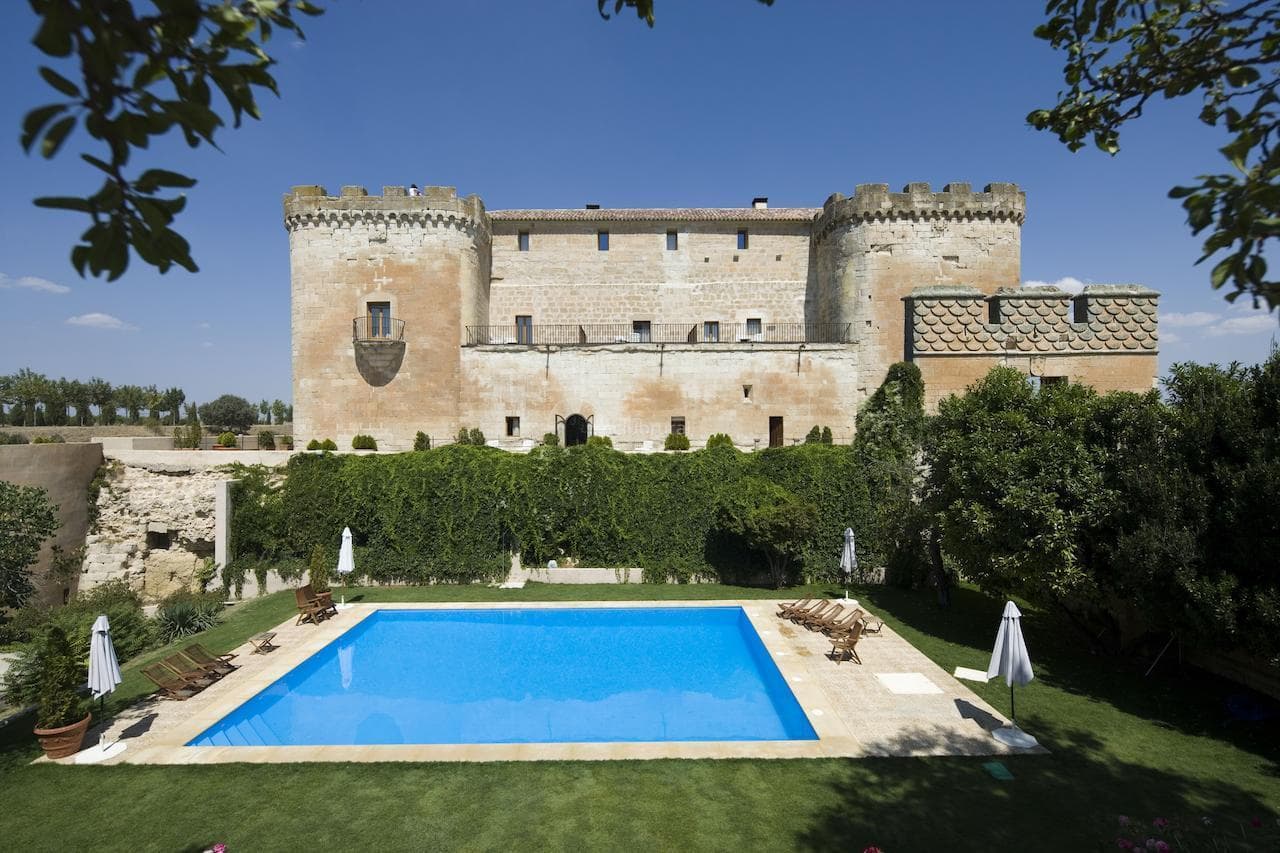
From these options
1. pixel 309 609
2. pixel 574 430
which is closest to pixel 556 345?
pixel 574 430

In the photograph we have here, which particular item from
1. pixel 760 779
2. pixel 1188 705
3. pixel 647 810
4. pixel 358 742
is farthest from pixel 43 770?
pixel 1188 705

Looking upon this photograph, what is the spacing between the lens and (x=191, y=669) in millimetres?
9664

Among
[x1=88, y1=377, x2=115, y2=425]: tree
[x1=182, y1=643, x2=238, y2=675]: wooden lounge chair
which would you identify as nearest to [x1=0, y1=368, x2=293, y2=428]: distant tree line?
[x1=88, y1=377, x2=115, y2=425]: tree

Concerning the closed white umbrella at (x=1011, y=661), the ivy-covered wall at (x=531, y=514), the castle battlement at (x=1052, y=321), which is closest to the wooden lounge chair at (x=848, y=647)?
the closed white umbrella at (x=1011, y=661)

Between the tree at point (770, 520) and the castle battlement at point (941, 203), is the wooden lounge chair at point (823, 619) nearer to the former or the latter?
the tree at point (770, 520)

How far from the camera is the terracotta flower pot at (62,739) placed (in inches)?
289

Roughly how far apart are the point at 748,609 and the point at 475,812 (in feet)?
27.8

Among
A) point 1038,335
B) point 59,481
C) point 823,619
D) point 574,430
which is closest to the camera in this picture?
point 823,619

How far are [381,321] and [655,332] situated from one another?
11.7 meters

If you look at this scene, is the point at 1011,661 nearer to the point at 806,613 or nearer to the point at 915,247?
the point at 806,613

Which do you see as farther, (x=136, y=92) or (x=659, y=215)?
(x=659, y=215)

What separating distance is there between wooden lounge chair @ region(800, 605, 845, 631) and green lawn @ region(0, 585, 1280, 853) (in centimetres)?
388

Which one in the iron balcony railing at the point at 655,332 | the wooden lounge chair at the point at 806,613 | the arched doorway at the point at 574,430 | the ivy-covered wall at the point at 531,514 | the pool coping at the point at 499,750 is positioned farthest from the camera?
the iron balcony railing at the point at 655,332

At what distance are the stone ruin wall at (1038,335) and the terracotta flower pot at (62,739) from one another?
17.1 meters
